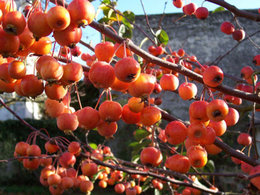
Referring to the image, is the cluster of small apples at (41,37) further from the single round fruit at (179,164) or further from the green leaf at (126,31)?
the green leaf at (126,31)

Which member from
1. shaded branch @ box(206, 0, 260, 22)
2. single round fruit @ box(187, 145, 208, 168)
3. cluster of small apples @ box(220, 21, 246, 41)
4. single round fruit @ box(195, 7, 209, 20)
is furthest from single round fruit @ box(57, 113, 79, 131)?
cluster of small apples @ box(220, 21, 246, 41)

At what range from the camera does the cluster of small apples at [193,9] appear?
282 cm

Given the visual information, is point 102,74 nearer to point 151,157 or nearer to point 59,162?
point 151,157

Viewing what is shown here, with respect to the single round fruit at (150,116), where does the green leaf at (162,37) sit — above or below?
below

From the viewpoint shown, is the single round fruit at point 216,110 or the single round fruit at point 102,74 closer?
the single round fruit at point 102,74

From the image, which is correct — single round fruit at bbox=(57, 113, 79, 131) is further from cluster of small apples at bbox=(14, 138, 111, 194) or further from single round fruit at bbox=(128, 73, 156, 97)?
cluster of small apples at bbox=(14, 138, 111, 194)

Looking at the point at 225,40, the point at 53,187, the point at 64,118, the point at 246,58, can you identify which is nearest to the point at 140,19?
the point at 225,40

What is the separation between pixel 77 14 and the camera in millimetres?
786

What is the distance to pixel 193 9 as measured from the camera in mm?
2910

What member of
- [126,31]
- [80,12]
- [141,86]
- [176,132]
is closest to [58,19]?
[80,12]

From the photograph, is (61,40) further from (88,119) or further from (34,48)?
(88,119)

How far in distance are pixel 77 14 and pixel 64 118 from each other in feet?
1.60

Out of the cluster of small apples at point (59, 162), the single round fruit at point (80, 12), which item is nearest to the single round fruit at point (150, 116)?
the single round fruit at point (80, 12)

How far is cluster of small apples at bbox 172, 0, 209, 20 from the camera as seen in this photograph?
9.27 feet
